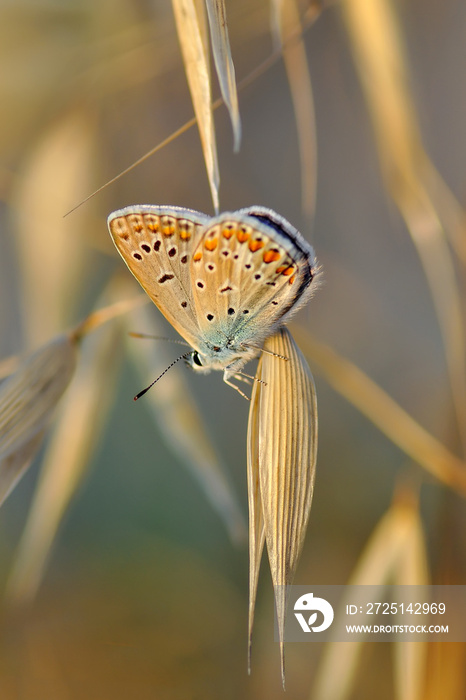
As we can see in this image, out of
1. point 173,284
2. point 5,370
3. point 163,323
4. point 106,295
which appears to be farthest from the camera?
point 163,323

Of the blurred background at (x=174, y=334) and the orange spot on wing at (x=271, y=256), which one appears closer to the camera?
the orange spot on wing at (x=271, y=256)

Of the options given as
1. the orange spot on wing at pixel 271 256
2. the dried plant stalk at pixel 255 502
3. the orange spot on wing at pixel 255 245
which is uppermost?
the orange spot on wing at pixel 255 245

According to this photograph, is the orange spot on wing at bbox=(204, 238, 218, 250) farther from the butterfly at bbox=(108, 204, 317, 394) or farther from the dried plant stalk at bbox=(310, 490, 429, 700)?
the dried plant stalk at bbox=(310, 490, 429, 700)

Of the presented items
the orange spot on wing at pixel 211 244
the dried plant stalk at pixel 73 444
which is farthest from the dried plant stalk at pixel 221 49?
the dried plant stalk at pixel 73 444

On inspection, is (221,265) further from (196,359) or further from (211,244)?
(196,359)

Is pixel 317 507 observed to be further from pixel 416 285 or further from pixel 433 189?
pixel 433 189

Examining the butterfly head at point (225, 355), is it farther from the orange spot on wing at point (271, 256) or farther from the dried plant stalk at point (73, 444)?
the dried plant stalk at point (73, 444)

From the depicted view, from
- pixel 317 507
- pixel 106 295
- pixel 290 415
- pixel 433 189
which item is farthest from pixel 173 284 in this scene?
pixel 317 507

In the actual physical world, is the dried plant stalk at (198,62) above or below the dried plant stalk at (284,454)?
above
